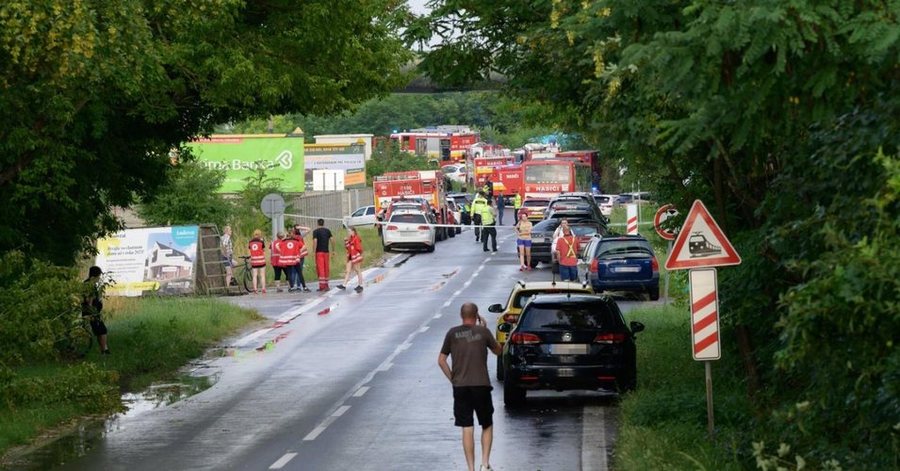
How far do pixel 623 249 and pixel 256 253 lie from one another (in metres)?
10.0

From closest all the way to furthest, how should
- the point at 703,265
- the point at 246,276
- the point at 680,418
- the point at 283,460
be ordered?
the point at 703,265
the point at 680,418
the point at 283,460
the point at 246,276

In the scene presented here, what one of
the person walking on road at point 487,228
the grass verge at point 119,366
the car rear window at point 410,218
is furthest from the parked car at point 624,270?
the car rear window at point 410,218

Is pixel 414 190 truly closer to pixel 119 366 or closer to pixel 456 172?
pixel 119 366

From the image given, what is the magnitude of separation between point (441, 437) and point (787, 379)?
4.19 m

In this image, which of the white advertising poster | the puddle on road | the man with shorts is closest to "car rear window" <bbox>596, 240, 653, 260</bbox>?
the white advertising poster

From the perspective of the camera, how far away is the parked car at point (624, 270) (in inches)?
1390

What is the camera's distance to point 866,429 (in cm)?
1041

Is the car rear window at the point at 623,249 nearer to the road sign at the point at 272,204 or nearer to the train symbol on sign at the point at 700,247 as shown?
the road sign at the point at 272,204

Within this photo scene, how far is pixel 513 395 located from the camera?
19.6 meters

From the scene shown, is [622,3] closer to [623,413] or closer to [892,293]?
[892,293]

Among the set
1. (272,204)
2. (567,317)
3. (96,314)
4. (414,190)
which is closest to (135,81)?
(567,317)

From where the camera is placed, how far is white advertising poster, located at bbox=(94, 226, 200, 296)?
3812cm

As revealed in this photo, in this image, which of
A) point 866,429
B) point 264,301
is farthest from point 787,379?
point 264,301

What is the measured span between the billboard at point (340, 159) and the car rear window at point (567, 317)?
203ft
